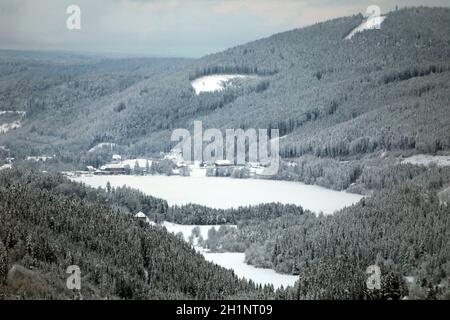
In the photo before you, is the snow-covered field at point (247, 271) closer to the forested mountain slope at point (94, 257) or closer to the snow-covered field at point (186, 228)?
the forested mountain slope at point (94, 257)

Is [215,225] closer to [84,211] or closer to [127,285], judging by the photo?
[84,211]

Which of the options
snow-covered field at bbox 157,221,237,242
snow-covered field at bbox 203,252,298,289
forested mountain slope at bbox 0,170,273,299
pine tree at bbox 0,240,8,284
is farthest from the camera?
snow-covered field at bbox 157,221,237,242

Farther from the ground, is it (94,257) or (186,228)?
(94,257)

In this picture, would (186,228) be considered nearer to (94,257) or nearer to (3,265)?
(94,257)

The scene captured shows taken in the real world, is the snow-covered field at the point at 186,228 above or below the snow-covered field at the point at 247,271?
above

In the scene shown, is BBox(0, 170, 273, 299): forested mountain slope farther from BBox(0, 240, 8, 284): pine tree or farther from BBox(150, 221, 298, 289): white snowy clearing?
BBox(150, 221, 298, 289): white snowy clearing

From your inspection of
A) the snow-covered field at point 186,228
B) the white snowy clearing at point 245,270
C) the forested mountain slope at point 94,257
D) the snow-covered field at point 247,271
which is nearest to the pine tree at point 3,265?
the forested mountain slope at point 94,257

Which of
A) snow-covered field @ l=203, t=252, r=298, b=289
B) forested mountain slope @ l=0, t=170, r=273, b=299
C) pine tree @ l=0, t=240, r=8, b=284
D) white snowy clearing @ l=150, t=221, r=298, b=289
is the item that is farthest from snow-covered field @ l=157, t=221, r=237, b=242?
pine tree @ l=0, t=240, r=8, b=284

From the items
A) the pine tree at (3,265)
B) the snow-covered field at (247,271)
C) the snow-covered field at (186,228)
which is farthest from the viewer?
the snow-covered field at (186,228)

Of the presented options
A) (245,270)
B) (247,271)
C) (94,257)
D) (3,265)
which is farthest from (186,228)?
(3,265)

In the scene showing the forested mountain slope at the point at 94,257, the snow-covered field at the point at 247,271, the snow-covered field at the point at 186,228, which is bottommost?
the snow-covered field at the point at 247,271
